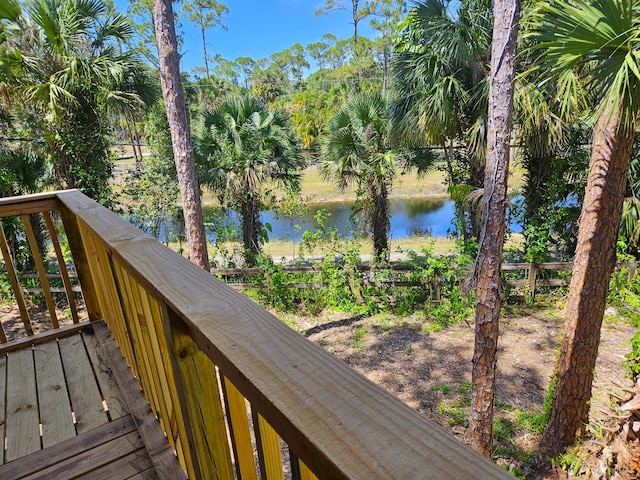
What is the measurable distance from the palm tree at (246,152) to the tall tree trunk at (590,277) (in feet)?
Result: 20.1

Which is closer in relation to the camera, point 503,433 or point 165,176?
point 503,433

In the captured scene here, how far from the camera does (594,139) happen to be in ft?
9.58

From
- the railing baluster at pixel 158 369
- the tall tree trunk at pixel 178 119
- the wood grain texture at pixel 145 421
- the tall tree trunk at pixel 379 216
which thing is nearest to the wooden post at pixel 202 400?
the railing baluster at pixel 158 369

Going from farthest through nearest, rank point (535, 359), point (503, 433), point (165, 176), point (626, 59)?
point (165, 176) → point (535, 359) → point (503, 433) → point (626, 59)

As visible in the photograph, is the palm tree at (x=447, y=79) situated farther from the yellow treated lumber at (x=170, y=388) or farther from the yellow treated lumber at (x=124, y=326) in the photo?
the yellow treated lumber at (x=170, y=388)

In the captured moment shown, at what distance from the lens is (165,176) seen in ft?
28.5

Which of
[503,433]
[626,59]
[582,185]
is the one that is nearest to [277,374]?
[626,59]

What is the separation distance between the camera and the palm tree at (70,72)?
249 inches

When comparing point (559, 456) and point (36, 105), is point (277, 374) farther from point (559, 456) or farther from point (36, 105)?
point (36, 105)

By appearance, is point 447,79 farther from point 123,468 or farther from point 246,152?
point 123,468

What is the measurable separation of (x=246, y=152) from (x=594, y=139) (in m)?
6.35

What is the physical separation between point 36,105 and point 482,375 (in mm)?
8026

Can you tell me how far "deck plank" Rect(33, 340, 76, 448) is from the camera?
1416 millimetres

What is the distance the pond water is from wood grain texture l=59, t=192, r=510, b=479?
13350 mm
